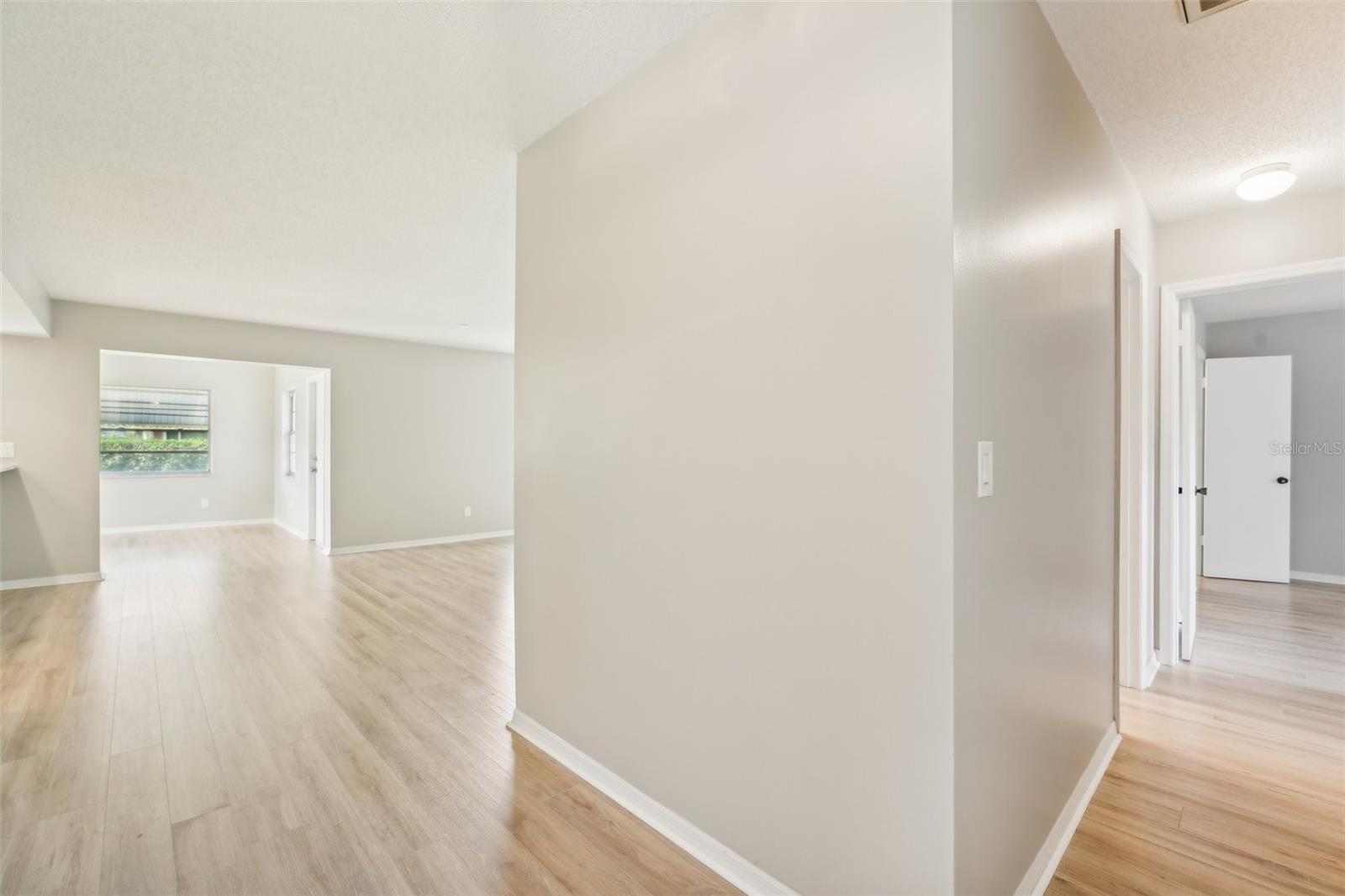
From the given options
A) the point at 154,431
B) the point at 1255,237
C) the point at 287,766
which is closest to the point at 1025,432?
the point at 1255,237

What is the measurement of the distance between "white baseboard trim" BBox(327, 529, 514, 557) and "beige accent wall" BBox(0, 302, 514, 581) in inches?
2.4

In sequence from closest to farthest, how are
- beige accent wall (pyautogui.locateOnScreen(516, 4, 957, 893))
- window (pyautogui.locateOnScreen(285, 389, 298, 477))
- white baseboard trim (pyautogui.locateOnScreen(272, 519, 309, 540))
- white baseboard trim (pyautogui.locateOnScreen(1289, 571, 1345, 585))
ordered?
beige accent wall (pyautogui.locateOnScreen(516, 4, 957, 893)) < white baseboard trim (pyautogui.locateOnScreen(1289, 571, 1345, 585)) < white baseboard trim (pyautogui.locateOnScreen(272, 519, 309, 540)) < window (pyautogui.locateOnScreen(285, 389, 298, 477))

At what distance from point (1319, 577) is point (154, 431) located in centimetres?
1343

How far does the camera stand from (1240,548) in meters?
5.48

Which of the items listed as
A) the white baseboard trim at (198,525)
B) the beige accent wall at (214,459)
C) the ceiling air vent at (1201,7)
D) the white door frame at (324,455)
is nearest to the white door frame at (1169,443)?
the ceiling air vent at (1201,7)

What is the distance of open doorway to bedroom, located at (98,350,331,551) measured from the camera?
304 inches

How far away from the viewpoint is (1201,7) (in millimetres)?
1675

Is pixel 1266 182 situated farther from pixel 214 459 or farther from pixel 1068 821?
pixel 214 459

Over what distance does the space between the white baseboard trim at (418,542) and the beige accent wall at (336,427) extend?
6cm

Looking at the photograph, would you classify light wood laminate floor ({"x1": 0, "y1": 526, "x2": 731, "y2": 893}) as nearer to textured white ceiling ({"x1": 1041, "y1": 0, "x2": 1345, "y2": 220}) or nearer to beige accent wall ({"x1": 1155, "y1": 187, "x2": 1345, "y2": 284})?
textured white ceiling ({"x1": 1041, "y1": 0, "x2": 1345, "y2": 220})

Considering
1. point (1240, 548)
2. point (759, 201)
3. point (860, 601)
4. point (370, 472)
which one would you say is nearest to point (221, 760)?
point (860, 601)

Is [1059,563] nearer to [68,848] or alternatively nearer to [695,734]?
[695,734]

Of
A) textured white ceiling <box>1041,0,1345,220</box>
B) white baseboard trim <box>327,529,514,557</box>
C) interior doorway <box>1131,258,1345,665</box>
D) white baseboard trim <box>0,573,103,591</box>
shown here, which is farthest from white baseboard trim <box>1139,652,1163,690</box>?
white baseboard trim <box>0,573,103,591</box>

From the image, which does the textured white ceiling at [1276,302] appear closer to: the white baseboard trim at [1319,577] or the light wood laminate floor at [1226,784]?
the white baseboard trim at [1319,577]
